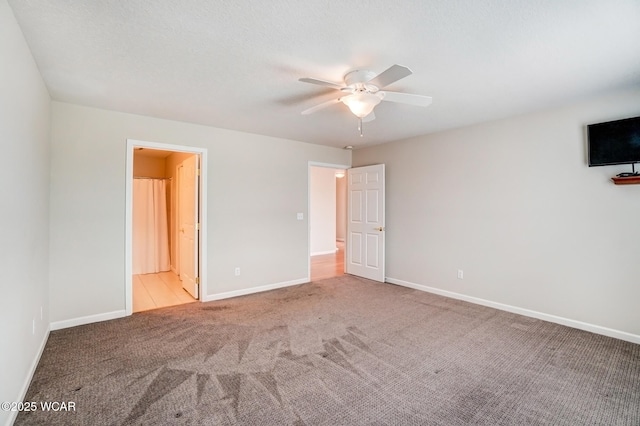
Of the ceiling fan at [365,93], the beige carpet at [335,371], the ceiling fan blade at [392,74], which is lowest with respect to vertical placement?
the beige carpet at [335,371]

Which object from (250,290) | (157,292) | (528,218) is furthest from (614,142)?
(157,292)

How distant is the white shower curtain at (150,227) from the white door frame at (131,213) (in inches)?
98.6

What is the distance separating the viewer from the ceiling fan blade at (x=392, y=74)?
1921 mm

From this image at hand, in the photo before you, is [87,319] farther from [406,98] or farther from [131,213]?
A: [406,98]

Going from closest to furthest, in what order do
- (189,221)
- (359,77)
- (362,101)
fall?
(359,77), (362,101), (189,221)

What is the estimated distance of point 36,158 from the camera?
254 centimetres

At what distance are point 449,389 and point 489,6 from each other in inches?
101

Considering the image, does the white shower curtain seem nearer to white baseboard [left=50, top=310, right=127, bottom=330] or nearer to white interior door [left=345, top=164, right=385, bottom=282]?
white baseboard [left=50, top=310, right=127, bottom=330]

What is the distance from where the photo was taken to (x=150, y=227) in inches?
241

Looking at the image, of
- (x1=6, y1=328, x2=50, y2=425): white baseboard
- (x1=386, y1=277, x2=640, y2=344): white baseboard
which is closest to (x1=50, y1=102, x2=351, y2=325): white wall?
(x1=6, y1=328, x2=50, y2=425): white baseboard

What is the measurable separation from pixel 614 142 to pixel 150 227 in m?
7.24

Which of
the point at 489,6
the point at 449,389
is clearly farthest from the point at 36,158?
the point at 449,389

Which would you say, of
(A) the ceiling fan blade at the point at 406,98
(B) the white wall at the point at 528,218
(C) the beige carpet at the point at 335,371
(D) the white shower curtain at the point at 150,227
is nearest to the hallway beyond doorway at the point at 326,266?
(B) the white wall at the point at 528,218

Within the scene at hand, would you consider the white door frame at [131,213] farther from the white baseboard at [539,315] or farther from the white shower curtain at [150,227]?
the white baseboard at [539,315]
